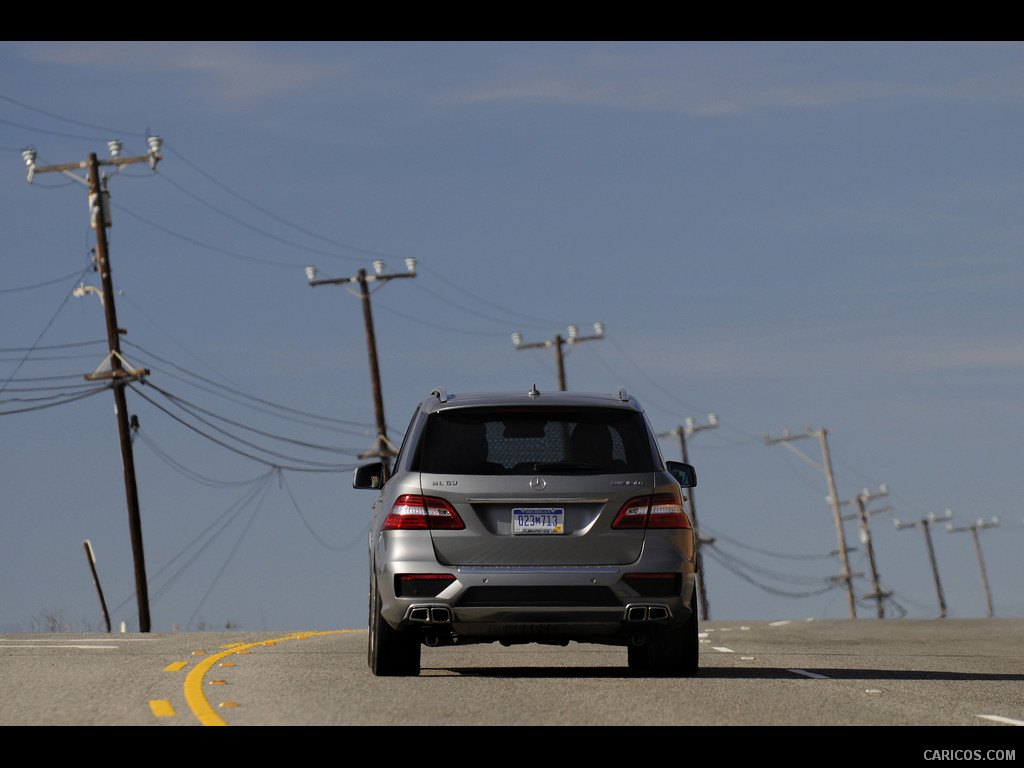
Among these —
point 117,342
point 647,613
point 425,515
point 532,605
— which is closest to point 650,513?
point 647,613

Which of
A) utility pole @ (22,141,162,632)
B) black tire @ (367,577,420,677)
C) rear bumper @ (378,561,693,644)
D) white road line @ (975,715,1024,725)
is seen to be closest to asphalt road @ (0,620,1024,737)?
white road line @ (975,715,1024,725)

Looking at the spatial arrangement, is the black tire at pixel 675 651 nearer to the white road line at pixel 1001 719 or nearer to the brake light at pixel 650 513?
the brake light at pixel 650 513

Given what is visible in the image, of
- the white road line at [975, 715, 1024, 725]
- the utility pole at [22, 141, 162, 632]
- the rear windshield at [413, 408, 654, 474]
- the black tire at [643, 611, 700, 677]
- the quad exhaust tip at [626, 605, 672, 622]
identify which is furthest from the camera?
the utility pole at [22, 141, 162, 632]

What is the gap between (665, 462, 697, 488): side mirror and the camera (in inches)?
465

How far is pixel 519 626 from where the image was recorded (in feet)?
34.9

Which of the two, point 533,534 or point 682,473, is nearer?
point 533,534

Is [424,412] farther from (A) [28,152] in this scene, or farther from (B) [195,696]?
(A) [28,152]

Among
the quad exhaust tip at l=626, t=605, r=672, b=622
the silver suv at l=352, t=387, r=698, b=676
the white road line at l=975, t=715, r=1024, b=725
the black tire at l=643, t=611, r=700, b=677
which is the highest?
the silver suv at l=352, t=387, r=698, b=676

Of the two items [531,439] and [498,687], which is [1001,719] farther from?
[531,439]

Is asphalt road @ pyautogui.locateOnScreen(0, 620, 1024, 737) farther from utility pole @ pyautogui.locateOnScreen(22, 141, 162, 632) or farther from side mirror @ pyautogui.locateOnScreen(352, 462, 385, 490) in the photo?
utility pole @ pyautogui.locateOnScreen(22, 141, 162, 632)

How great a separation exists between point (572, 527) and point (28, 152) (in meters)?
31.1

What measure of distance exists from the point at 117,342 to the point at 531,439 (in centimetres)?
2698

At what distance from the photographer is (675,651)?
11648 millimetres
